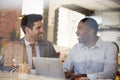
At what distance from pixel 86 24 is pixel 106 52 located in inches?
8.2

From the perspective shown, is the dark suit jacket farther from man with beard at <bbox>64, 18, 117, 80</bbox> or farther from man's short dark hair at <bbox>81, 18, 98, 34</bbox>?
man's short dark hair at <bbox>81, 18, 98, 34</bbox>

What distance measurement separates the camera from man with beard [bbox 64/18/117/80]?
1.60 metres

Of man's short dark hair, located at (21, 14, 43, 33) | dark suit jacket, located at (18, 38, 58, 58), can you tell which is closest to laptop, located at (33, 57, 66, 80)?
dark suit jacket, located at (18, 38, 58, 58)

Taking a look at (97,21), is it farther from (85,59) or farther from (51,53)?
(51,53)

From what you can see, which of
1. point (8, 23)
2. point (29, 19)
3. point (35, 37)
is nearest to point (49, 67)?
point (35, 37)

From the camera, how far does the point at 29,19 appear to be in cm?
189

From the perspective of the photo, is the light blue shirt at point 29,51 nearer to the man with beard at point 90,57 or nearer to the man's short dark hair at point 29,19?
the man's short dark hair at point 29,19

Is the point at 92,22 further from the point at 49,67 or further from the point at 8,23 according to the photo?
the point at 8,23

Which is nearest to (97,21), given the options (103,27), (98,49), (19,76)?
(103,27)

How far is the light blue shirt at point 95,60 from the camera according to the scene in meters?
1.60

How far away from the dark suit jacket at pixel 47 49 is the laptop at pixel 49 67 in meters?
0.03

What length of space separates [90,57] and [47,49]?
0.31m

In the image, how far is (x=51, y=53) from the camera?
1805 mm

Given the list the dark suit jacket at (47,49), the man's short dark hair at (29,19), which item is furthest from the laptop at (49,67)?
the man's short dark hair at (29,19)
